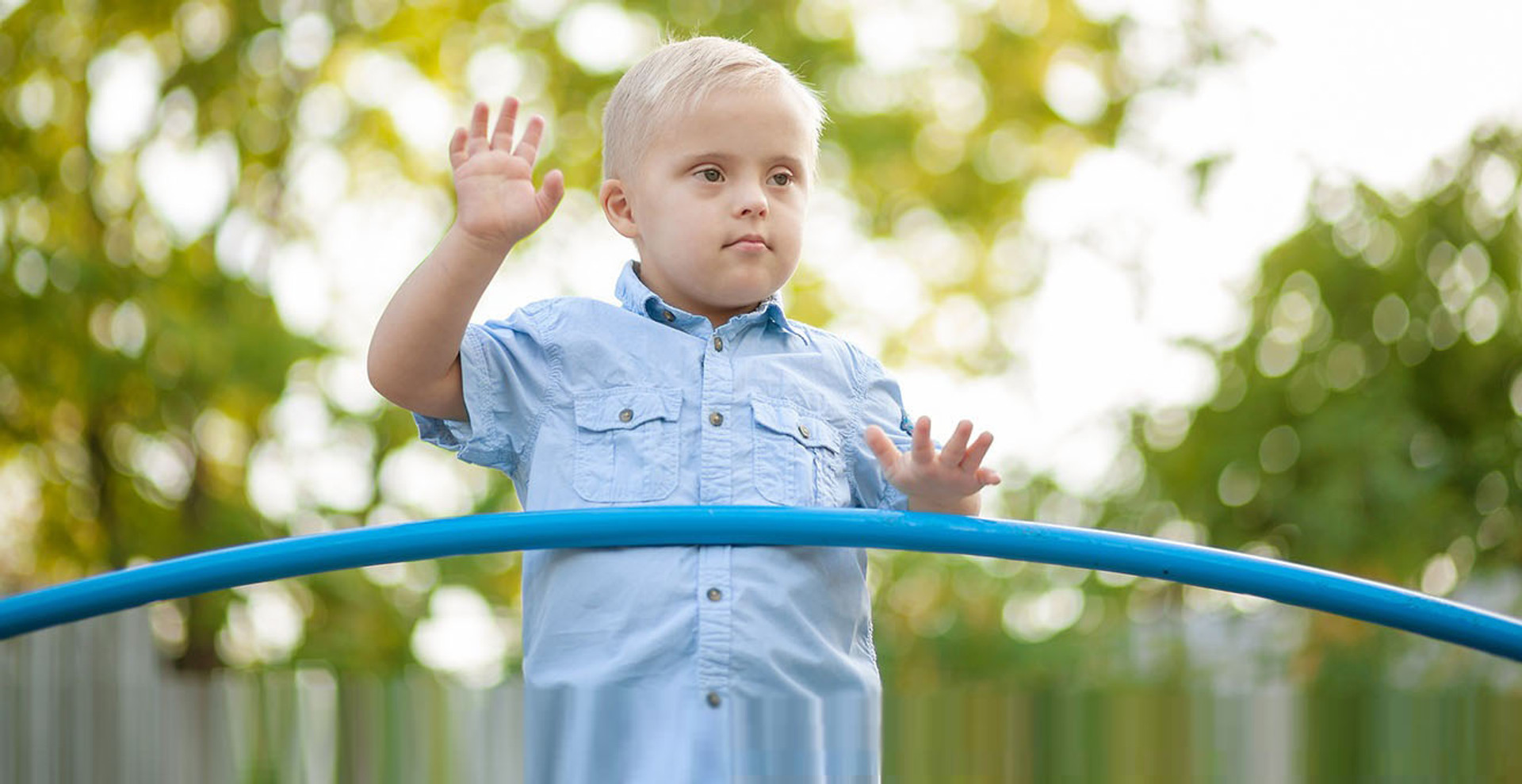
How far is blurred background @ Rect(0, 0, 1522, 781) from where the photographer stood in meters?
7.19

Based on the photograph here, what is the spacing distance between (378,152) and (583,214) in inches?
43.4

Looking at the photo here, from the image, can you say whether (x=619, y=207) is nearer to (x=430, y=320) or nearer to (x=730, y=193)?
(x=730, y=193)

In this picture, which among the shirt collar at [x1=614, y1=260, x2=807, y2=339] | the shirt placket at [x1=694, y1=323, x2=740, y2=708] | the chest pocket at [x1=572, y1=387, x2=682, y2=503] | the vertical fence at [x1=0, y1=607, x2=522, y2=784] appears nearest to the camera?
the shirt placket at [x1=694, y1=323, x2=740, y2=708]

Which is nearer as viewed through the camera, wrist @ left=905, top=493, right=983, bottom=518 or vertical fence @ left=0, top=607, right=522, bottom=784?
wrist @ left=905, top=493, right=983, bottom=518

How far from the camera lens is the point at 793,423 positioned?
2.14 meters

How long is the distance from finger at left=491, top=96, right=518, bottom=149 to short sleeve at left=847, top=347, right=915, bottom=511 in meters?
0.59

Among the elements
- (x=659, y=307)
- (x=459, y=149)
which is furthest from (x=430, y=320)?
(x=659, y=307)

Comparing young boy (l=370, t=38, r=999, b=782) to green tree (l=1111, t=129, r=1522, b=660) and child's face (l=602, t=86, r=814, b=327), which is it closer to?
child's face (l=602, t=86, r=814, b=327)

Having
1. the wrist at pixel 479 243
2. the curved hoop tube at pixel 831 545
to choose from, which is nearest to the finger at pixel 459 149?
the wrist at pixel 479 243

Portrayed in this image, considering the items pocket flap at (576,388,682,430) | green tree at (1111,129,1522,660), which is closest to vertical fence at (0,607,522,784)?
pocket flap at (576,388,682,430)

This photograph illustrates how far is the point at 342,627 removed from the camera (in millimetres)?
7797

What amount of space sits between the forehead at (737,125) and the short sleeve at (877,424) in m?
0.35

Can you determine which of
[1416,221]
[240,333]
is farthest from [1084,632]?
[240,333]

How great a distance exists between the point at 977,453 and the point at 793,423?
27cm
